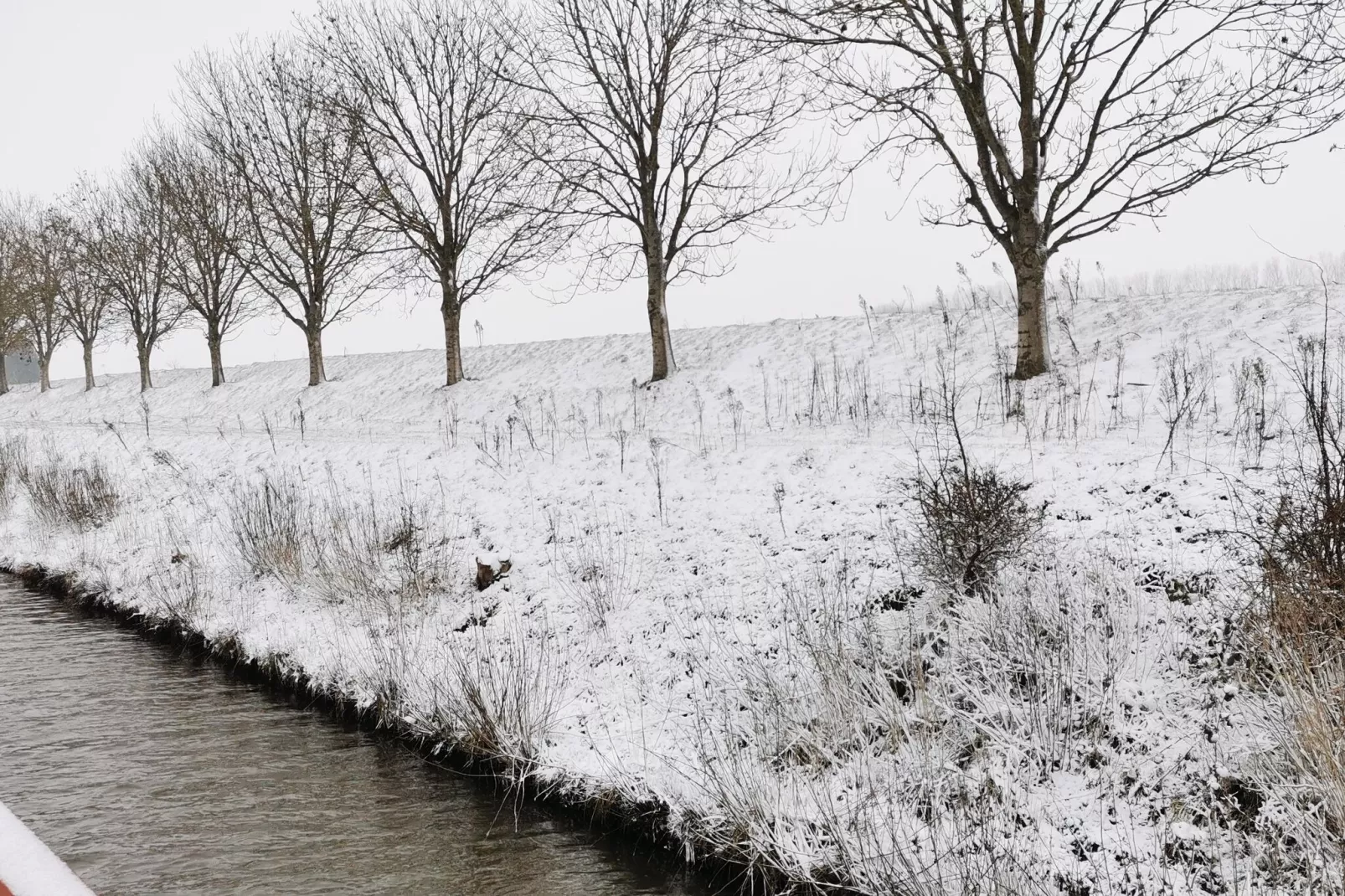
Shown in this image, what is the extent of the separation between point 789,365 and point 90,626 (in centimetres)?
1147

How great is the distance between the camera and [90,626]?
11.5 meters

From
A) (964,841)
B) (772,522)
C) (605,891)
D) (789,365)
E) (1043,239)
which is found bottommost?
(605,891)

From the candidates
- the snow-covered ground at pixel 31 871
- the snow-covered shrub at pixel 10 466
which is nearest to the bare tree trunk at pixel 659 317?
the snow-covered shrub at pixel 10 466

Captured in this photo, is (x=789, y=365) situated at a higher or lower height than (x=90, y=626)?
higher

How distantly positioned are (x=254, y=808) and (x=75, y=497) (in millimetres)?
12054

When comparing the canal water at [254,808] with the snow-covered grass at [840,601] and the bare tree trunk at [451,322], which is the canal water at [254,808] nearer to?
the snow-covered grass at [840,601]

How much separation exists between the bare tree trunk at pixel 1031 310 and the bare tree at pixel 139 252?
28989 mm

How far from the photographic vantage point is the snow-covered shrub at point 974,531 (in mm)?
6676

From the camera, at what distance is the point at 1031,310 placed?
13180 millimetres

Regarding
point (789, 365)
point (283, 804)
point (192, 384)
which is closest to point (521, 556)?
point (283, 804)

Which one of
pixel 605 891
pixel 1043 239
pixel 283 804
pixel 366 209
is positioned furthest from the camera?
pixel 366 209

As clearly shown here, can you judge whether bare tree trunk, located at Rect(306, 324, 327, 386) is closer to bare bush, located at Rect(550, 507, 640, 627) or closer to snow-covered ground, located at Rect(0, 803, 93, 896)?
bare bush, located at Rect(550, 507, 640, 627)

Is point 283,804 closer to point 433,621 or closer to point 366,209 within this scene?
point 433,621

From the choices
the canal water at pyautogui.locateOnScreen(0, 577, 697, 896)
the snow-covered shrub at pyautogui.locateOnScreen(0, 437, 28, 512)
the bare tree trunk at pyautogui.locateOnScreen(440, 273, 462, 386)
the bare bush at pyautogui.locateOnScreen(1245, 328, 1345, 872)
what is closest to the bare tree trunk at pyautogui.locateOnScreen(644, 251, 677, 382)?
the bare tree trunk at pyautogui.locateOnScreen(440, 273, 462, 386)
